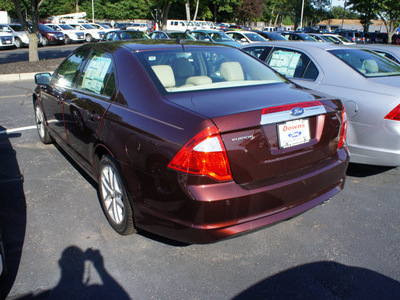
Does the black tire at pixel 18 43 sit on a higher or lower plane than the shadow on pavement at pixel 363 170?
higher

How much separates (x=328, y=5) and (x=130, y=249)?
97.4 meters

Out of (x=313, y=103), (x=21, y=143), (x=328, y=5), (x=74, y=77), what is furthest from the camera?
(x=328, y=5)

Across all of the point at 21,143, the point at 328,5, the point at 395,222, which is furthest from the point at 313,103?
the point at 328,5

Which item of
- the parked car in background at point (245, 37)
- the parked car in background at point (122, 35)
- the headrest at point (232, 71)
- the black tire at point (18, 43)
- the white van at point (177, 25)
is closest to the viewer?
the headrest at point (232, 71)

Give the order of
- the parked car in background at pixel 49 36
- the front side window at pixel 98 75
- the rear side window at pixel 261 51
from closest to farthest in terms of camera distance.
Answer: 1. the front side window at pixel 98 75
2. the rear side window at pixel 261 51
3. the parked car in background at pixel 49 36

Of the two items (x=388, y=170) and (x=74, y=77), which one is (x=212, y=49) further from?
(x=388, y=170)

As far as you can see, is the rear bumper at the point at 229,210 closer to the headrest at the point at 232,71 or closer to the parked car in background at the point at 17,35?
the headrest at the point at 232,71

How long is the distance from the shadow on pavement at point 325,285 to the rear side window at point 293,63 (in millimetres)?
2812

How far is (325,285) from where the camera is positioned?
2.59 m

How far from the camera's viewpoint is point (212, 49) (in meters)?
3.71

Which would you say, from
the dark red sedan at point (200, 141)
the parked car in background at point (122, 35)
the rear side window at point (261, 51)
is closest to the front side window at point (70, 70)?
the dark red sedan at point (200, 141)

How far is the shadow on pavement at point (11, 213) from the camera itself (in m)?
2.75

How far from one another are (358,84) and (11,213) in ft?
13.1

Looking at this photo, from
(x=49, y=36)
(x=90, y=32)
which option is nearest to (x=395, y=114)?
(x=49, y=36)
